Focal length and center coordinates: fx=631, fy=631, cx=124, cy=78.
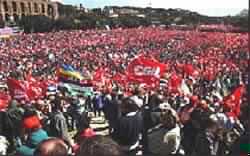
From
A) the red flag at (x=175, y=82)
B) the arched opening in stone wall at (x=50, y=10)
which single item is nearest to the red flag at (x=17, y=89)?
the arched opening in stone wall at (x=50, y=10)

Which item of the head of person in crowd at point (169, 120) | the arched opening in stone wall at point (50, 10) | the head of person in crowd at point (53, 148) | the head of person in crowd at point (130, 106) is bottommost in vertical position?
the head of person in crowd at point (169, 120)

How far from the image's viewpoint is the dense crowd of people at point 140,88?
21.5ft

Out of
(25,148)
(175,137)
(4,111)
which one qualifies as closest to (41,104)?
(4,111)

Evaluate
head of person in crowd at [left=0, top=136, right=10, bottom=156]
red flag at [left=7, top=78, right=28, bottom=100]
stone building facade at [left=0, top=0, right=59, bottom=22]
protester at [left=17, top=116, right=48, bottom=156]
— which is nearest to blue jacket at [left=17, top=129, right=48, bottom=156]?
protester at [left=17, top=116, right=48, bottom=156]

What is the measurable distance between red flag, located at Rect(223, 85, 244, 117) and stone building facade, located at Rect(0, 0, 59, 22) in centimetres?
255

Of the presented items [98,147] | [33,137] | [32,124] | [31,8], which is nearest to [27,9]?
[31,8]

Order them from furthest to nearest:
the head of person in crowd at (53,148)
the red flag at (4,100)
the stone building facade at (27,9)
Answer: the stone building facade at (27,9) → the red flag at (4,100) → the head of person in crowd at (53,148)

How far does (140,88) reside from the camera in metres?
7.24

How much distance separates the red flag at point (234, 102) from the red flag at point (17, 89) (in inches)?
97.9

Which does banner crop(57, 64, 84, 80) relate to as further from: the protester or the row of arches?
Result: the protester

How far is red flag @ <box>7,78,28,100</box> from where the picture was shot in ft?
25.6

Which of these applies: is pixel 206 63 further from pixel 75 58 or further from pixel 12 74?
pixel 12 74

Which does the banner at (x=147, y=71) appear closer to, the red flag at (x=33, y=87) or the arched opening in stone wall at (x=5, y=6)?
the red flag at (x=33, y=87)

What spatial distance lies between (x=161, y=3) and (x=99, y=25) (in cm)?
89
